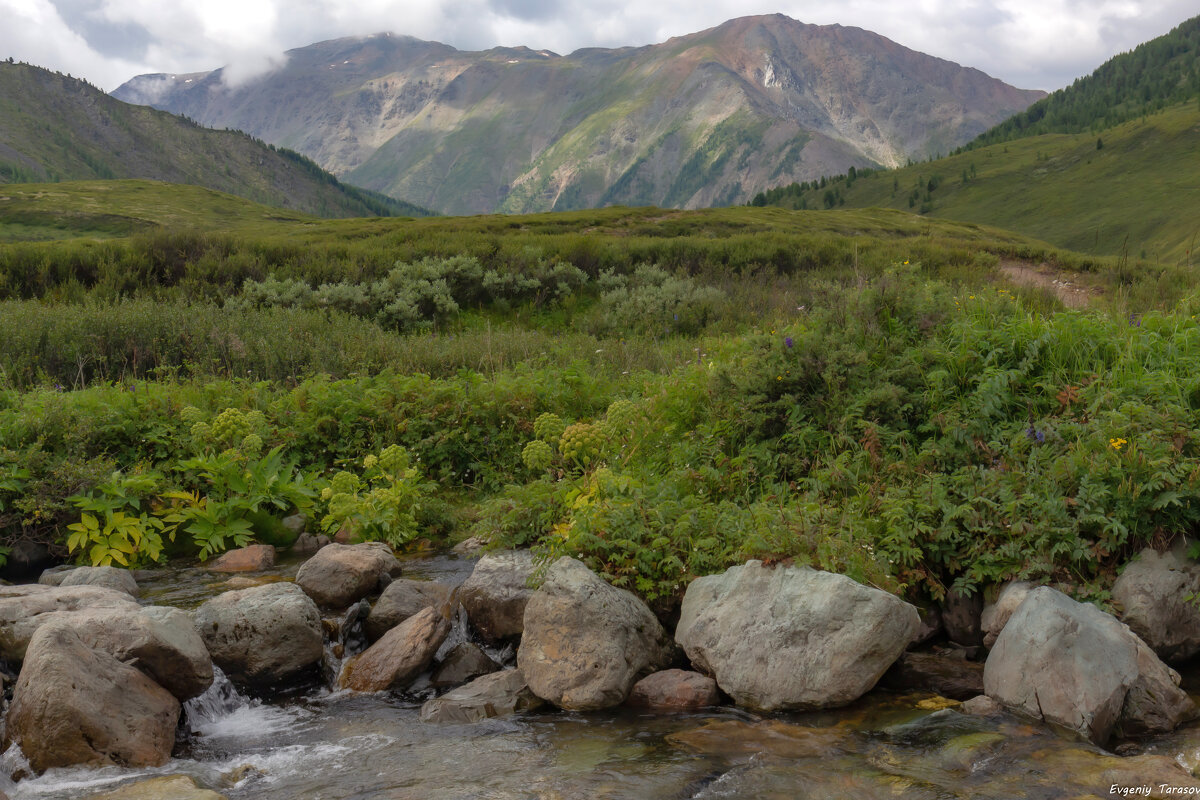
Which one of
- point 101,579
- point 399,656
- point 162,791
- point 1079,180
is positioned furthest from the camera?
point 1079,180

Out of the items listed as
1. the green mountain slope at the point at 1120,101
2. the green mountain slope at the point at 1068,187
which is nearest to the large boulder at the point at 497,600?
Answer: the green mountain slope at the point at 1068,187

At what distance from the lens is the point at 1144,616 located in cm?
458

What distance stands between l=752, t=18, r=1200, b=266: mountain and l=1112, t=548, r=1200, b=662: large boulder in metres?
101

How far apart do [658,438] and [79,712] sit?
4820mm

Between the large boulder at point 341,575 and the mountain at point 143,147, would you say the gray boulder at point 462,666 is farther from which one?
the mountain at point 143,147

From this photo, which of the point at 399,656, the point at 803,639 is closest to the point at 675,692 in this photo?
the point at 803,639

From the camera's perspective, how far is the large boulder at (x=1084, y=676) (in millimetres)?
4008

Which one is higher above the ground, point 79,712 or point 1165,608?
point 1165,608

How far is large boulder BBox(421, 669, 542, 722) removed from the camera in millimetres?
4711

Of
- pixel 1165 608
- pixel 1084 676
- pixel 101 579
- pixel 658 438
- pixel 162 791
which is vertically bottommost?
pixel 162 791

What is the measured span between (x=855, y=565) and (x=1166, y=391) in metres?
2.75

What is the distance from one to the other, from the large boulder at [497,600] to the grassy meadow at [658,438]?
39cm

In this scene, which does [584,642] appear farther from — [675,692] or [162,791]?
[162,791]

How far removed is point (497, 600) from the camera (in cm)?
559
